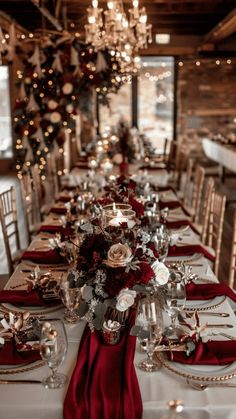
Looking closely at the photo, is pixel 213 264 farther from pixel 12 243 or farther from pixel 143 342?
pixel 12 243

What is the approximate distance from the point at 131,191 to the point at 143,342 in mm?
1874

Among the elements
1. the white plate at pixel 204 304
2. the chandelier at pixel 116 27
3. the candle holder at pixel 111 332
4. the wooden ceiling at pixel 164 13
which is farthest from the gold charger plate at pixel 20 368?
the wooden ceiling at pixel 164 13

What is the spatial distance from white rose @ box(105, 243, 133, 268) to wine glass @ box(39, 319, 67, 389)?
0.31 m

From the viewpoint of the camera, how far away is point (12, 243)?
610 centimetres

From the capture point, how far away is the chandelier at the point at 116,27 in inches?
207

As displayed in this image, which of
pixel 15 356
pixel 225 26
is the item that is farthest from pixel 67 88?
pixel 15 356

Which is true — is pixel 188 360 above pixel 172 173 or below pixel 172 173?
above

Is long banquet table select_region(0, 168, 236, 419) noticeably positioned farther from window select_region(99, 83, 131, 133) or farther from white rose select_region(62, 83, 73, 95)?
window select_region(99, 83, 131, 133)

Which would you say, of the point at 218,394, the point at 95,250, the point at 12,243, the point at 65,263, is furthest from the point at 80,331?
the point at 12,243

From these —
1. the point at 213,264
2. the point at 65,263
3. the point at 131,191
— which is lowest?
the point at 213,264

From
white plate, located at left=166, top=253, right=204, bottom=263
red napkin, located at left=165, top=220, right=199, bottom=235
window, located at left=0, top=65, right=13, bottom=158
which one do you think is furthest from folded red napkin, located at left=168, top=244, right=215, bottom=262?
window, located at left=0, top=65, right=13, bottom=158

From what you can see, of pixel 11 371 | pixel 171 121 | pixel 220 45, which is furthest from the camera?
pixel 171 121

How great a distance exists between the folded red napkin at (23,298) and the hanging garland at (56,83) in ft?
13.3

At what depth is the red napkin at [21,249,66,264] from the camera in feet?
9.61
